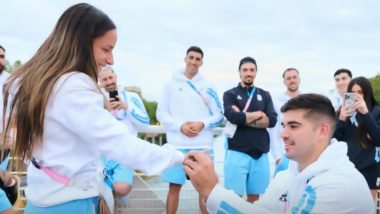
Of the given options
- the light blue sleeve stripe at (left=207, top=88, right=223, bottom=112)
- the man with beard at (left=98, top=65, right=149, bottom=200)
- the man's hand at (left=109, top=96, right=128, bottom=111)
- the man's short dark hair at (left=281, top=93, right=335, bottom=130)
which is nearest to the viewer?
the man's short dark hair at (left=281, top=93, right=335, bottom=130)

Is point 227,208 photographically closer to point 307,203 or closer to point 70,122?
point 307,203

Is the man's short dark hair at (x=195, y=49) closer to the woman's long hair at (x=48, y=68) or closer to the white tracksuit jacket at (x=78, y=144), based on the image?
the woman's long hair at (x=48, y=68)

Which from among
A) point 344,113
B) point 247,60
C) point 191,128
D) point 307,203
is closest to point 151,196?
point 191,128

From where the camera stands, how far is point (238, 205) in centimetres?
167

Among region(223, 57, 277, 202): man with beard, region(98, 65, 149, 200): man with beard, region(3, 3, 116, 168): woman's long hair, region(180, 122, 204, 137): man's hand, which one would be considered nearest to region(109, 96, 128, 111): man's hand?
region(98, 65, 149, 200): man with beard

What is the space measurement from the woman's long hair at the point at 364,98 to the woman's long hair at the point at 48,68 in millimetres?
3312

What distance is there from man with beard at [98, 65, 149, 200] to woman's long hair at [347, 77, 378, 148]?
2299 mm

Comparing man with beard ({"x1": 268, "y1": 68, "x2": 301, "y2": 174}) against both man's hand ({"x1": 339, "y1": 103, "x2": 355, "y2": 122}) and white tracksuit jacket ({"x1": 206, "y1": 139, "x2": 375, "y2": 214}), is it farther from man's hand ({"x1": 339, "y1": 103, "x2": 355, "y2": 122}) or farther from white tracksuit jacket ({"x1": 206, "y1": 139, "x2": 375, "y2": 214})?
white tracksuit jacket ({"x1": 206, "y1": 139, "x2": 375, "y2": 214})

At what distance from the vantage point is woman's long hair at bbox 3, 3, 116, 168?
5.72 feet

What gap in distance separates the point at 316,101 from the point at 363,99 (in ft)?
8.26

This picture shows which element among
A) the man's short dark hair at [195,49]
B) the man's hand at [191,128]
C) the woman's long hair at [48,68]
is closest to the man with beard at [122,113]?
the man's hand at [191,128]

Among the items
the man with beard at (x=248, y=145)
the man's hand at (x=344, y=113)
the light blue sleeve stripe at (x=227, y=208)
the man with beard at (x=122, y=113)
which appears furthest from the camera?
the man with beard at (x=248, y=145)

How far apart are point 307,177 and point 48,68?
1287 millimetres

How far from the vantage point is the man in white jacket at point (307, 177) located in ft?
5.61
